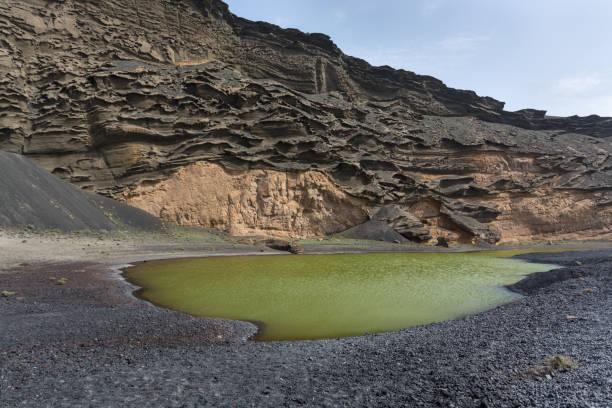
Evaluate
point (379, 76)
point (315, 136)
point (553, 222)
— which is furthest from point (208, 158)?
point (553, 222)

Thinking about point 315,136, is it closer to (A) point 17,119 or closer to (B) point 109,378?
(A) point 17,119

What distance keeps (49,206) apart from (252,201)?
17.1 m

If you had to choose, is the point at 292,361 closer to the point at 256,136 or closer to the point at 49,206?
the point at 49,206

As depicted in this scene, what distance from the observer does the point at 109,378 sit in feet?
12.3

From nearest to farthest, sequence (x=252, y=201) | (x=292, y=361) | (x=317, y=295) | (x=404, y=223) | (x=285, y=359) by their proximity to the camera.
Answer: (x=292, y=361) < (x=285, y=359) < (x=317, y=295) < (x=252, y=201) < (x=404, y=223)

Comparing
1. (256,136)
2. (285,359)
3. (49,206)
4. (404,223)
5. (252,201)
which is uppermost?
(256,136)

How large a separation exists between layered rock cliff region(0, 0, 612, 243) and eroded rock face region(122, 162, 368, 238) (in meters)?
0.12

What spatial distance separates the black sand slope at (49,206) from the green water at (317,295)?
823 cm

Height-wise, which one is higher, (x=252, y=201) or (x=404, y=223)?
(x=252, y=201)

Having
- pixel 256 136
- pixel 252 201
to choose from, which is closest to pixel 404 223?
pixel 252 201

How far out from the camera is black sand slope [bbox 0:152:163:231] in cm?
1762

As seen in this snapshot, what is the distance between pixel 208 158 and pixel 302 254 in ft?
48.8

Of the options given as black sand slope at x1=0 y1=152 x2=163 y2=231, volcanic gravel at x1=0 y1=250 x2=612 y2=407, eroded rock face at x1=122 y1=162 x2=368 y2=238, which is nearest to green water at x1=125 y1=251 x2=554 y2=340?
volcanic gravel at x1=0 y1=250 x2=612 y2=407

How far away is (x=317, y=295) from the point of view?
33.4 ft
